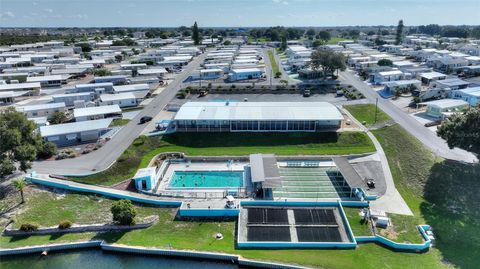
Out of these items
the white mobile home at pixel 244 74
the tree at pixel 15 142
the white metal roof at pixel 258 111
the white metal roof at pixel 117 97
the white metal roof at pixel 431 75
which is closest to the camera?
the tree at pixel 15 142

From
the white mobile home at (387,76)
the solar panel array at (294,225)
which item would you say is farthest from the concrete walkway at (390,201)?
the white mobile home at (387,76)

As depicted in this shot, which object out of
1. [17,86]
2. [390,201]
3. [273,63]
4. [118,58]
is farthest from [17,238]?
[118,58]

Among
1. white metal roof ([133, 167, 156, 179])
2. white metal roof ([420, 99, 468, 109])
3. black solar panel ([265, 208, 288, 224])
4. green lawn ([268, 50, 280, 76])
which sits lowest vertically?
black solar panel ([265, 208, 288, 224])

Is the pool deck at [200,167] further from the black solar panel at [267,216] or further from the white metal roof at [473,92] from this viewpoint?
the white metal roof at [473,92]

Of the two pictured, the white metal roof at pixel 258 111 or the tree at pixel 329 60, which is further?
the tree at pixel 329 60

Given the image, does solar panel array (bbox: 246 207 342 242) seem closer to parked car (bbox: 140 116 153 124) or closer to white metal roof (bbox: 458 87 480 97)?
parked car (bbox: 140 116 153 124)

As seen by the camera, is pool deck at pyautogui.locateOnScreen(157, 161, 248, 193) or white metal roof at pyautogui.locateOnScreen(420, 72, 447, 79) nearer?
pool deck at pyautogui.locateOnScreen(157, 161, 248, 193)

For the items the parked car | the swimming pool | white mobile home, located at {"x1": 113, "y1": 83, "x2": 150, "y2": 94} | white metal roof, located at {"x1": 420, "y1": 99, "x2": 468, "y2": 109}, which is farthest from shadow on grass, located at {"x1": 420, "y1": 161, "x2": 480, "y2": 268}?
white mobile home, located at {"x1": 113, "y1": 83, "x2": 150, "y2": 94}
